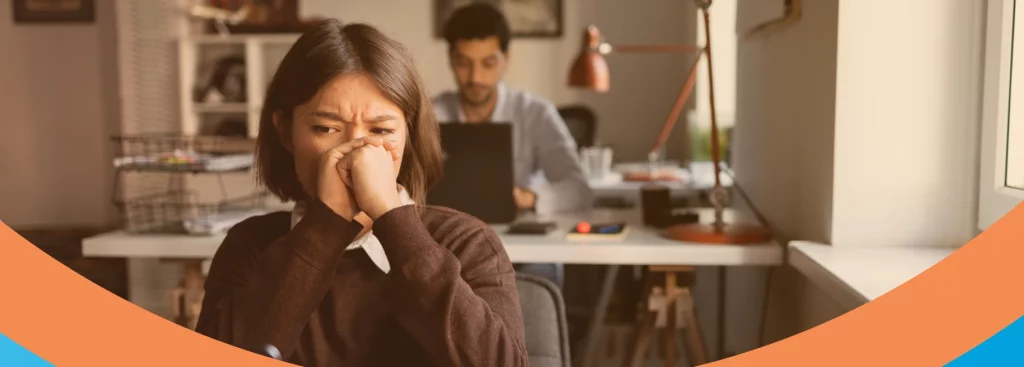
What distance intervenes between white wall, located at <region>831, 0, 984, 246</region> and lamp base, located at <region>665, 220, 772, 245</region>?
0.76 ft

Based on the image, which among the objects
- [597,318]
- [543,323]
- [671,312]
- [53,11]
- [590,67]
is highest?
[53,11]

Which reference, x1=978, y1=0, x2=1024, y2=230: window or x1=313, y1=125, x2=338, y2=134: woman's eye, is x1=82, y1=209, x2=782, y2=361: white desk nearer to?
x1=978, y1=0, x2=1024, y2=230: window

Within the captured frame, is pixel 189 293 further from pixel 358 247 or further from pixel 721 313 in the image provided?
pixel 721 313

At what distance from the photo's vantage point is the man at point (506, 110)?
229cm

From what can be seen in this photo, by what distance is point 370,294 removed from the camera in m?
1.05

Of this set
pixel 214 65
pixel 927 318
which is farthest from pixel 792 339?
pixel 214 65

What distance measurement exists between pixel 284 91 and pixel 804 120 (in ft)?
3.55

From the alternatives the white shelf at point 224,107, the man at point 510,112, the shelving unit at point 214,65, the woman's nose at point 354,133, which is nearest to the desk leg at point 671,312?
the man at point 510,112

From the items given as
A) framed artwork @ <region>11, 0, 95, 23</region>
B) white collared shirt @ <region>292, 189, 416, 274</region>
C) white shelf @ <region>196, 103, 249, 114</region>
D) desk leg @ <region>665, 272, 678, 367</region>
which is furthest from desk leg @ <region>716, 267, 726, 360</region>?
framed artwork @ <region>11, 0, 95, 23</region>

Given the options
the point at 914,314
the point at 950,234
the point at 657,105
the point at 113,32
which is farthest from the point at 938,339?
the point at 113,32

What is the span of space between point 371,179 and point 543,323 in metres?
0.36

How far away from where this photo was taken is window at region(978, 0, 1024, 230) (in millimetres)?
1317

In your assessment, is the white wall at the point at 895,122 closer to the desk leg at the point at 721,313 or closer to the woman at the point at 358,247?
the desk leg at the point at 721,313

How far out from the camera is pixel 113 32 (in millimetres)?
6035
